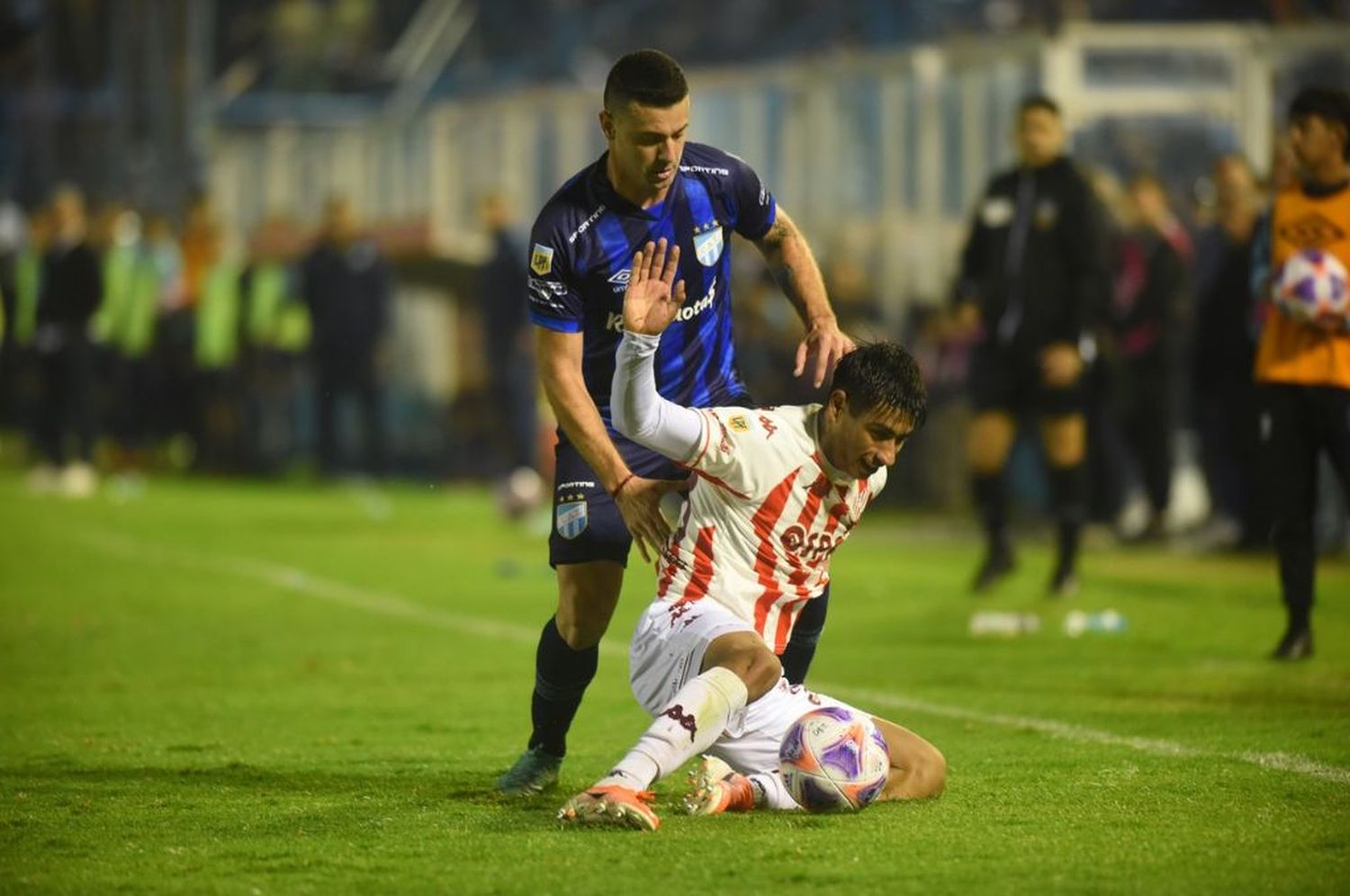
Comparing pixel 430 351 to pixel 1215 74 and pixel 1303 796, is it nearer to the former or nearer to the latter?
pixel 1215 74

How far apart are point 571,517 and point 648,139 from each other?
3.58ft

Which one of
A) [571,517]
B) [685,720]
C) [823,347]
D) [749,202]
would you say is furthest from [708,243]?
[685,720]

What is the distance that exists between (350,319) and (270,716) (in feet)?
46.0

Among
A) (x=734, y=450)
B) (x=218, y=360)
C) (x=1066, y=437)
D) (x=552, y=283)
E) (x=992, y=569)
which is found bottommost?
(x=218, y=360)

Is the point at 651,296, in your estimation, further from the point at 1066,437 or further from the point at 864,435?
the point at 1066,437

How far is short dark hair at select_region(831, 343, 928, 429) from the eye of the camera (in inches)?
241

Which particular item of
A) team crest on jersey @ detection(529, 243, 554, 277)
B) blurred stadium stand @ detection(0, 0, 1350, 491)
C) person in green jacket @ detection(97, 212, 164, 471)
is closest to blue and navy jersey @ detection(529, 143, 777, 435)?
team crest on jersey @ detection(529, 243, 554, 277)

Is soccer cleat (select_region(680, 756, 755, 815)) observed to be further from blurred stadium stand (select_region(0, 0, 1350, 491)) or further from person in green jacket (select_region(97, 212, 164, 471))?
person in green jacket (select_region(97, 212, 164, 471))

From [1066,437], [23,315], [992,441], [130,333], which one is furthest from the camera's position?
[130,333]

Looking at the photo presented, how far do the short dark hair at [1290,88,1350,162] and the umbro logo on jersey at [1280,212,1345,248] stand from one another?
11.1 inches

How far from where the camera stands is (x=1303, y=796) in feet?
21.2

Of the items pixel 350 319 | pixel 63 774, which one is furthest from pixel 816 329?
pixel 350 319

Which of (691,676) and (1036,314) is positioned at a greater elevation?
(1036,314)

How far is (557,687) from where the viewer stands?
22.2 feet
